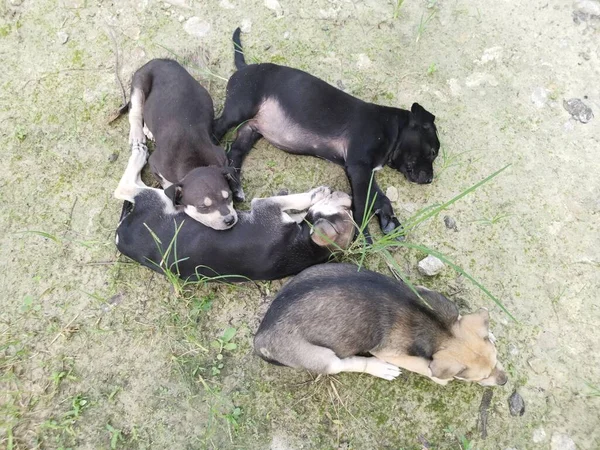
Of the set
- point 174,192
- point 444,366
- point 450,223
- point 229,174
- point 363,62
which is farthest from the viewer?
point 363,62

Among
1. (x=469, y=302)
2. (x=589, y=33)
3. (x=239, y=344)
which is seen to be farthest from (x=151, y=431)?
(x=589, y=33)

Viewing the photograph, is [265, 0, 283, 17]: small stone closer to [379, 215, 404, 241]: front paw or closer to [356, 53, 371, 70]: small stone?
[356, 53, 371, 70]: small stone

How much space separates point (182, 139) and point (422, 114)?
2.24 meters

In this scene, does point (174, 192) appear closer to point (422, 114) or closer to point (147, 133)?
point (147, 133)

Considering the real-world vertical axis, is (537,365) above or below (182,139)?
below

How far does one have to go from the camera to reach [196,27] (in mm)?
4984

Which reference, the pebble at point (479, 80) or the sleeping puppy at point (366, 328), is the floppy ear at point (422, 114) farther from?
the sleeping puppy at point (366, 328)

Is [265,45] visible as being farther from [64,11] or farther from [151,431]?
[151,431]

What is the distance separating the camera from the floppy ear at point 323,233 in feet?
12.7

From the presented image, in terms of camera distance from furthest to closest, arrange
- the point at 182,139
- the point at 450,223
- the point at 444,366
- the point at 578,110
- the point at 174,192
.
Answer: the point at 578,110 < the point at 450,223 < the point at 182,139 < the point at 174,192 < the point at 444,366

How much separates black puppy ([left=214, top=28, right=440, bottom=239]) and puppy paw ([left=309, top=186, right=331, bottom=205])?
0.87 ft

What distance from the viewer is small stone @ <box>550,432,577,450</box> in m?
3.80

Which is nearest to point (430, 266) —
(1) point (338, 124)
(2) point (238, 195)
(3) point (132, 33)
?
(1) point (338, 124)

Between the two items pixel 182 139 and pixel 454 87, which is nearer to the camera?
pixel 182 139
